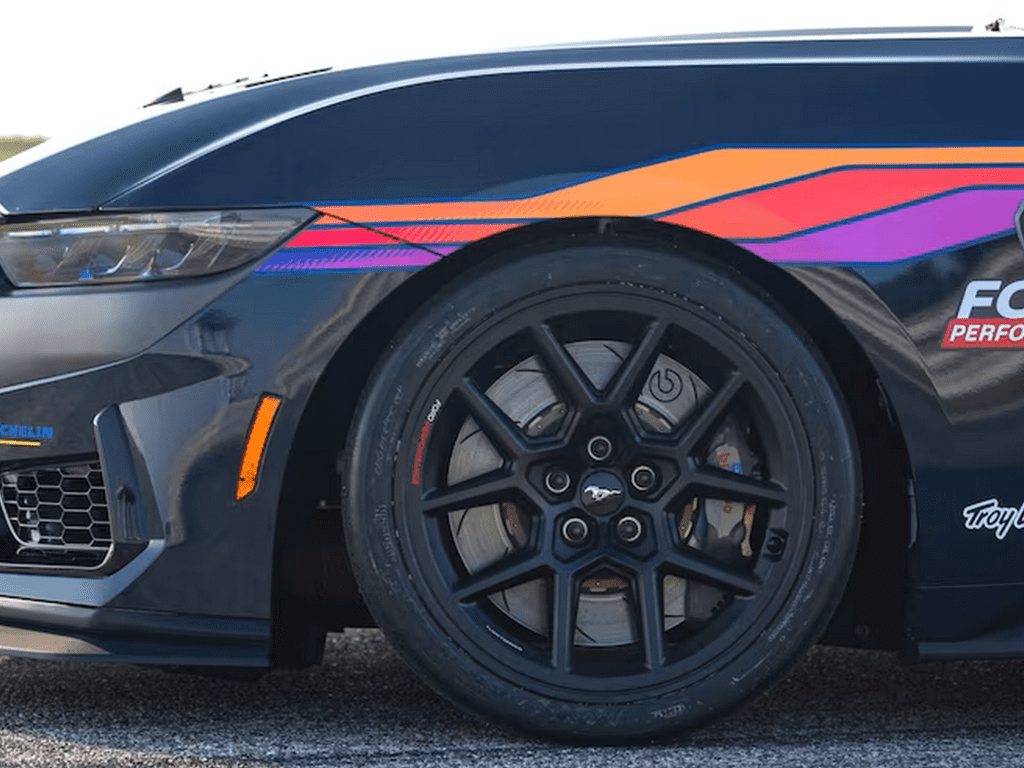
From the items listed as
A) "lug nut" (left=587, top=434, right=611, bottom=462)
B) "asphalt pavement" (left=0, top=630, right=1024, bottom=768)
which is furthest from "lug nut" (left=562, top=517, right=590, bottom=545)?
"asphalt pavement" (left=0, top=630, right=1024, bottom=768)

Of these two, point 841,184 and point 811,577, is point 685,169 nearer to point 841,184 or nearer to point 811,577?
point 841,184

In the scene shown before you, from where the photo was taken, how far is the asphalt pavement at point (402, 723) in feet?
8.29

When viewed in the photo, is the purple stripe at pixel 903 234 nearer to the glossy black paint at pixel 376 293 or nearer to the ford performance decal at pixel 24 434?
the glossy black paint at pixel 376 293

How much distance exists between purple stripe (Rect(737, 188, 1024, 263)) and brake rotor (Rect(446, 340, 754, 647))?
0.98ft

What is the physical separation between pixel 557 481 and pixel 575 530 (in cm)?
9

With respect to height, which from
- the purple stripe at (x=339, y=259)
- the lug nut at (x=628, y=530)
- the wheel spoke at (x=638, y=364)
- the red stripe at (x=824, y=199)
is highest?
the red stripe at (x=824, y=199)

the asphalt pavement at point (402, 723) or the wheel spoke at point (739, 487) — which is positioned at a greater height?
the wheel spoke at point (739, 487)

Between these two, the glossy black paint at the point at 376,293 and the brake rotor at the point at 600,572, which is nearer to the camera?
the glossy black paint at the point at 376,293

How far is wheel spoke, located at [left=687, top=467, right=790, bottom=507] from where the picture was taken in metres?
2.58

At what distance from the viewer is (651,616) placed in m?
2.59

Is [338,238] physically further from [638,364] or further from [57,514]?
[57,514]

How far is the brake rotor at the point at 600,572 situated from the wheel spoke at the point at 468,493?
0.10ft
